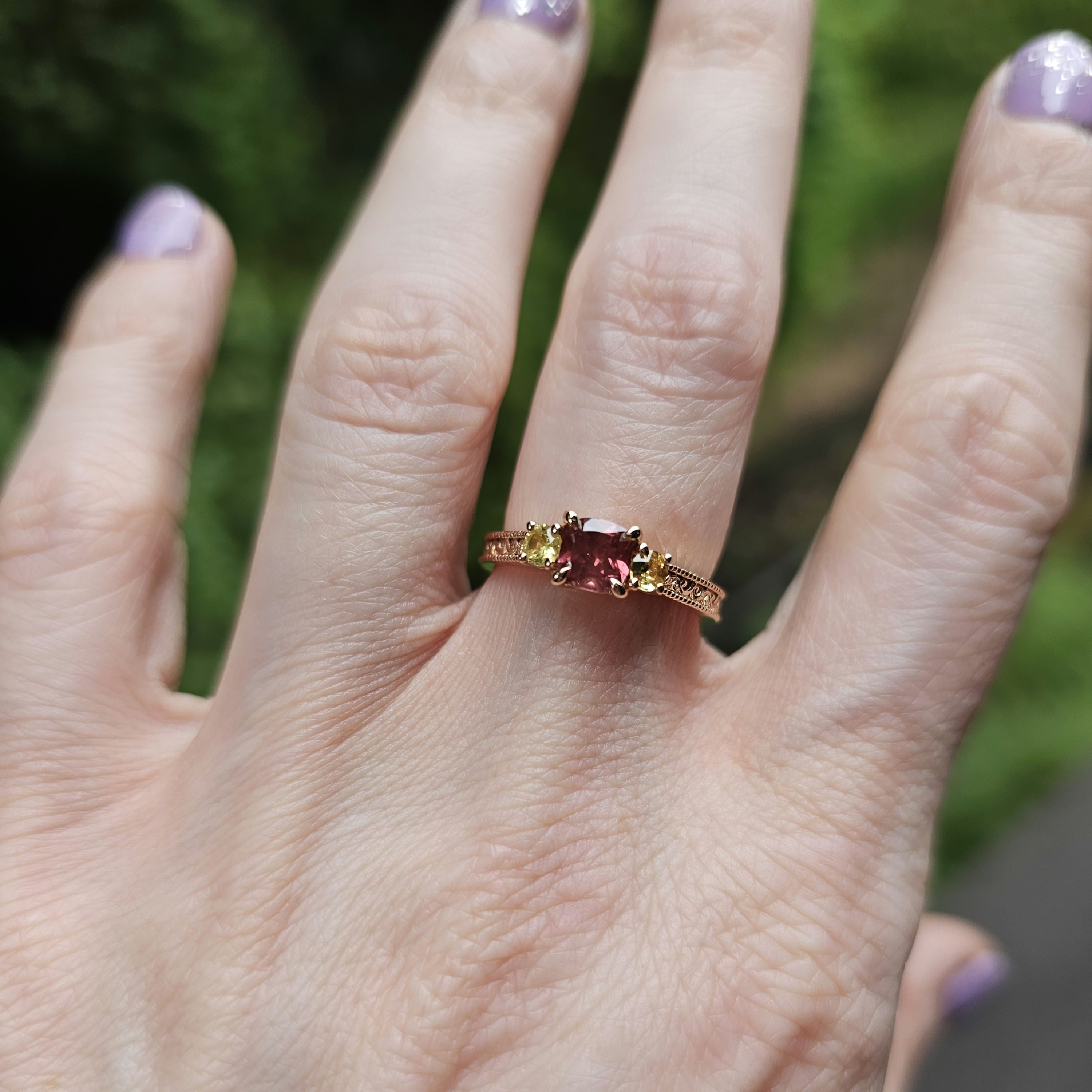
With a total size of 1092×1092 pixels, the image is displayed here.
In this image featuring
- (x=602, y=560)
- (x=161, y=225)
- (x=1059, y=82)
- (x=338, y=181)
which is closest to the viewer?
(x=602, y=560)

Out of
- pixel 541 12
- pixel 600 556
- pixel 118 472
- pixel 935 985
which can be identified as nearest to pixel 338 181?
pixel 541 12

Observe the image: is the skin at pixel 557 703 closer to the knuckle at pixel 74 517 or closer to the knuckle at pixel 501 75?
the knuckle at pixel 74 517

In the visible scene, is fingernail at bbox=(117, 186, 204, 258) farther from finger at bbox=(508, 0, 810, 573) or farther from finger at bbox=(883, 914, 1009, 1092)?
finger at bbox=(883, 914, 1009, 1092)

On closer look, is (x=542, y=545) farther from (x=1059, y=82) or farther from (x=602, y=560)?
(x=1059, y=82)

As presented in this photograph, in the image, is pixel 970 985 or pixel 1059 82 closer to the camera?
pixel 1059 82

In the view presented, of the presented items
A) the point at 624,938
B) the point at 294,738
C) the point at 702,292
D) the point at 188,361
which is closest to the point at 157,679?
the point at 294,738

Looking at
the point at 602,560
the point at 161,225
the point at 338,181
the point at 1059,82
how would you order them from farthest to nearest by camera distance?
the point at 338,181, the point at 161,225, the point at 1059,82, the point at 602,560

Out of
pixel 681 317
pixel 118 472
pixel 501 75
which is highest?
pixel 501 75

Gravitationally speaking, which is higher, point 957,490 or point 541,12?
point 541,12

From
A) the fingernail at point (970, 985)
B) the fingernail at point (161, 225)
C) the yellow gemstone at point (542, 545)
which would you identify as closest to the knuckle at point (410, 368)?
the yellow gemstone at point (542, 545)
